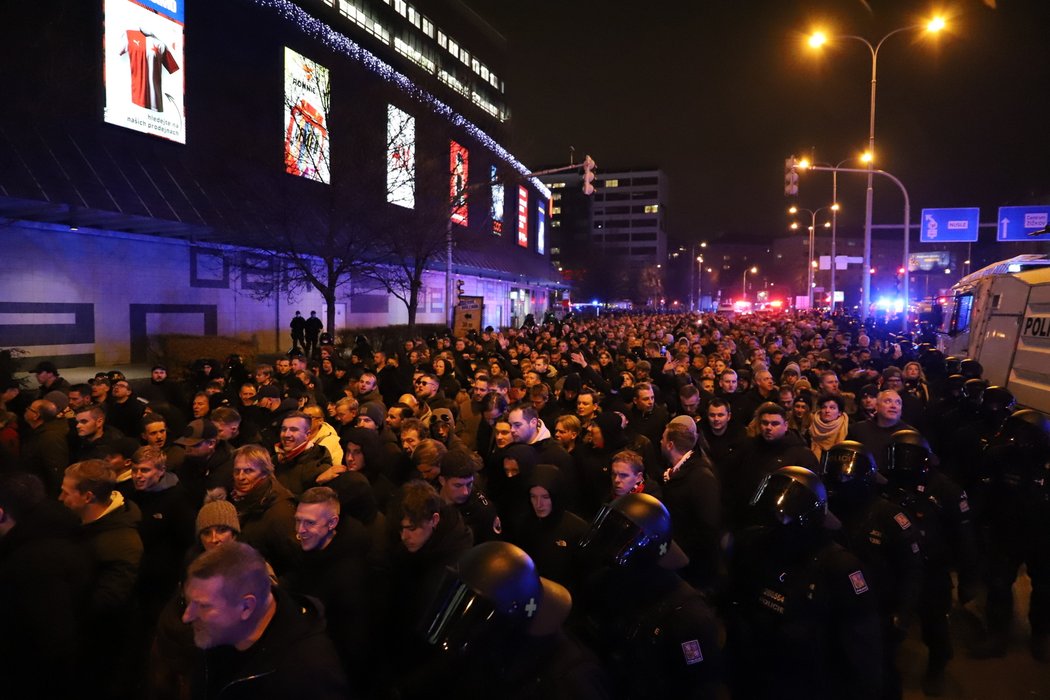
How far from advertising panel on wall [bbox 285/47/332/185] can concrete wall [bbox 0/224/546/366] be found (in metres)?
4.11

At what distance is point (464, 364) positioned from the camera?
1278 centimetres

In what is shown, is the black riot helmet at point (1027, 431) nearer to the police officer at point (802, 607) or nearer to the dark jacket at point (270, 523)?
the police officer at point (802, 607)

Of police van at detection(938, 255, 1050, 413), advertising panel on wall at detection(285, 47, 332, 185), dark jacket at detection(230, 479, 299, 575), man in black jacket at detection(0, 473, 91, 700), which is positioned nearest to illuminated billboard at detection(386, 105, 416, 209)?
advertising panel on wall at detection(285, 47, 332, 185)

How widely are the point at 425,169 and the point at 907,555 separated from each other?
23.9 m

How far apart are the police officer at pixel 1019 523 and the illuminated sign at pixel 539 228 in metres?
55.7

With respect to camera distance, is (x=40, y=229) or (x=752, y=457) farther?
(x=40, y=229)

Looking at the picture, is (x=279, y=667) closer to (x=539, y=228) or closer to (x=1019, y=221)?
(x=1019, y=221)

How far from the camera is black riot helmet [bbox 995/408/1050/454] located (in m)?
4.66

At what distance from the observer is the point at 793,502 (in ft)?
9.36

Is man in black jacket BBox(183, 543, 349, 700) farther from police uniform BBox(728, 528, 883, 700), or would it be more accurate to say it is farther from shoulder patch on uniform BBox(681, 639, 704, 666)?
police uniform BBox(728, 528, 883, 700)

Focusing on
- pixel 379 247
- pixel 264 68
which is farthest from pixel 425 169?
pixel 264 68

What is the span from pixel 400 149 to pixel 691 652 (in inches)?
931

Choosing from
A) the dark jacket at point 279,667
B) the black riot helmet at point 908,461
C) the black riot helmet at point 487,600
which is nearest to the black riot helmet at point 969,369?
the black riot helmet at point 908,461

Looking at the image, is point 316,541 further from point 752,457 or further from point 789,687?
point 752,457
